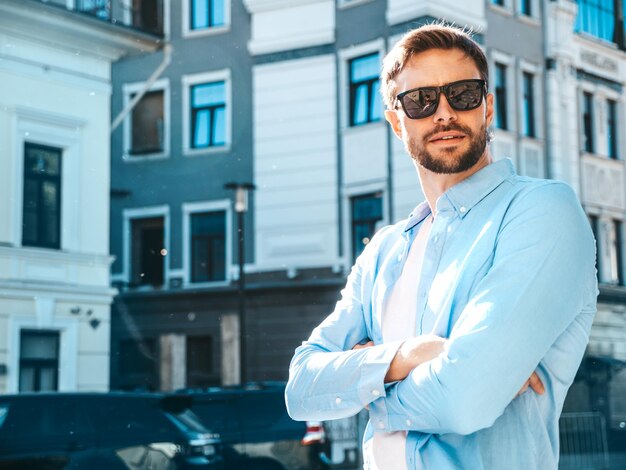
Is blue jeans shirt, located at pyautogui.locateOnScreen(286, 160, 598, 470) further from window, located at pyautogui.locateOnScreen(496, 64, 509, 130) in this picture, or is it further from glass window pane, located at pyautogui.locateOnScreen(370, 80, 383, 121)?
window, located at pyautogui.locateOnScreen(496, 64, 509, 130)

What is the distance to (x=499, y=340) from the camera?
1424 mm

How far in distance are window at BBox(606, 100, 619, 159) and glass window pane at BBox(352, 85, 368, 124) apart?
3.23ft

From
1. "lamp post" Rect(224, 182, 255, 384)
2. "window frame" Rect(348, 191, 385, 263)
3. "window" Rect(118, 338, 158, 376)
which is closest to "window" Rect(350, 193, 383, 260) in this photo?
"window frame" Rect(348, 191, 385, 263)

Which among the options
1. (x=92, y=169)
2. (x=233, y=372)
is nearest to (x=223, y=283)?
(x=233, y=372)

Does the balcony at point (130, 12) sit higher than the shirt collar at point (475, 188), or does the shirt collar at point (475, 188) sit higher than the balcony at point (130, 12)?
the balcony at point (130, 12)

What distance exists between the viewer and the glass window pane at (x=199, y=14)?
3.50 metres

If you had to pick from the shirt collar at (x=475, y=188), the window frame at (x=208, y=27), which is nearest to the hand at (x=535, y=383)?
the shirt collar at (x=475, y=188)

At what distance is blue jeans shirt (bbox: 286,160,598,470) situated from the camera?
1425mm

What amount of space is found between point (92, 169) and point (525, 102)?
5.02 feet

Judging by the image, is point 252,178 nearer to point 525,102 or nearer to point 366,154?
point 366,154

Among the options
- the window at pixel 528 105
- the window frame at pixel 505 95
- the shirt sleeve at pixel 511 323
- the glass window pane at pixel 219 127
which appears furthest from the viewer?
the window at pixel 528 105

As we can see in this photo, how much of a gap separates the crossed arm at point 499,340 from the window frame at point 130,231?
1822mm

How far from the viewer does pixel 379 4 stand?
3371mm

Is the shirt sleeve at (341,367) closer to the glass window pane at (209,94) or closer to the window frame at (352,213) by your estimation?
the window frame at (352,213)
